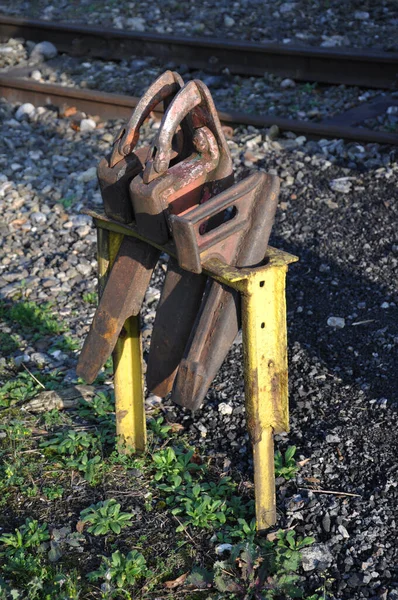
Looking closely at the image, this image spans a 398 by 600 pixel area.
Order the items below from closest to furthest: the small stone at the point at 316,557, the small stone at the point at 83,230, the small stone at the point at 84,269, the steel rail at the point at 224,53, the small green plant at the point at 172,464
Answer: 1. the small stone at the point at 316,557
2. the small green plant at the point at 172,464
3. the small stone at the point at 84,269
4. the small stone at the point at 83,230
5. the steel rail at the point at 224,53

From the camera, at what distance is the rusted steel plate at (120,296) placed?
119 inches

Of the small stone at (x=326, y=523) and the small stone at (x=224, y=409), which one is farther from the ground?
the small stone at (x=224, y=409)

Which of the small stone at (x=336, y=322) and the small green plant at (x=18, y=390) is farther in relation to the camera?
the small stone at (x=336, y=322)

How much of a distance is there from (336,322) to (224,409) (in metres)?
0.97

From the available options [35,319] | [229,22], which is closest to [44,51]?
[229,22]

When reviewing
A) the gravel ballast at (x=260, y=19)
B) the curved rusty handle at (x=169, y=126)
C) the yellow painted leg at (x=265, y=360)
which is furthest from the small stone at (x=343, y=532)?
the gravel ballast at (x=260, y=19)

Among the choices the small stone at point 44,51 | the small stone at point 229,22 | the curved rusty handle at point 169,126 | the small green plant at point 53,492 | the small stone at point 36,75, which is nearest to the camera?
the curved rusty handle at point 169,126

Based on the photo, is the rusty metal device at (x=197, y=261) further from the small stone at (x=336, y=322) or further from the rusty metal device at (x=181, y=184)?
the small stone at (x=336, y=322)

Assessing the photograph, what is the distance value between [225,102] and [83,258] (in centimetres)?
297

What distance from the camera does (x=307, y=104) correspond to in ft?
24.9

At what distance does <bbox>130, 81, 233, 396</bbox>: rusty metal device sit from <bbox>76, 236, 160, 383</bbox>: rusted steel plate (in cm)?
9

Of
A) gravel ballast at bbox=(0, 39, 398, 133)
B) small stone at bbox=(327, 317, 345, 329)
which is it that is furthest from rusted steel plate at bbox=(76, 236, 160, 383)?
gravel ballast at bbox=(0, 39, 398, 133)

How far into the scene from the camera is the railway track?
23.0 ft

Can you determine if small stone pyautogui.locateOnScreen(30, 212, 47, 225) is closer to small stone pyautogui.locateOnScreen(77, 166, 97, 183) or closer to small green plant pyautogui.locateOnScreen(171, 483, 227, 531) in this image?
small stone pyautogui.locateOnScreen(77, 166, 97, 183)
